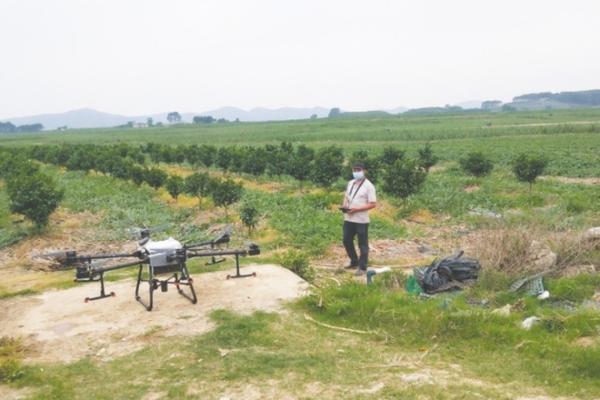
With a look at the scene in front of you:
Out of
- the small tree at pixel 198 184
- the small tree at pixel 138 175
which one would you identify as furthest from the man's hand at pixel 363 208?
the small tree at pixel 138 175

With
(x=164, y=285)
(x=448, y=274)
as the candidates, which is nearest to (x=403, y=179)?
(x=448, y=274)

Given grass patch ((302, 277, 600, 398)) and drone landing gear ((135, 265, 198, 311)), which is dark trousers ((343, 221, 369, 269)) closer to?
grass patch ((302, 277, 600, 398))

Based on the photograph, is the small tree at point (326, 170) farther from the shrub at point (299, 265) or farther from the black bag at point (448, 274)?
the black bag at point (448, 274)

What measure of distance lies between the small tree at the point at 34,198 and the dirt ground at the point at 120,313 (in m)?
7.17

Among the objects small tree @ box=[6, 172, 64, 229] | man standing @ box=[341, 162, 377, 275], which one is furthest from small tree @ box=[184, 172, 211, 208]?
man standing @ box=[341, 162, 377, 275]

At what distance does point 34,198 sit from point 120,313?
8964 mm

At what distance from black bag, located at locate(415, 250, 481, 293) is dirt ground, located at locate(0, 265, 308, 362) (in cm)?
175

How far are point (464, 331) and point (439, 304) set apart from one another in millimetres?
650

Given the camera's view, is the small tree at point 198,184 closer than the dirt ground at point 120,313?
No

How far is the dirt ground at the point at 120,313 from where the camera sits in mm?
5863

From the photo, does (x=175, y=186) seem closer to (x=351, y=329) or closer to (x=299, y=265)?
(x=299, y=265)

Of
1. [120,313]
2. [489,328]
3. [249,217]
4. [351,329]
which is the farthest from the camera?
[249,217]

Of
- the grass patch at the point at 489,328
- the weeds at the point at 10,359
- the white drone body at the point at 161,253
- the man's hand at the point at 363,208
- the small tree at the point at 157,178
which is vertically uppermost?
the man's hand at the point at 363,208

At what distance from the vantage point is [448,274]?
303 inches
